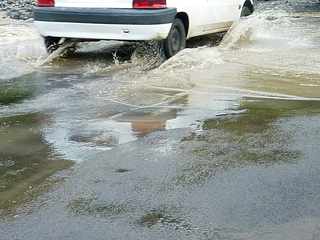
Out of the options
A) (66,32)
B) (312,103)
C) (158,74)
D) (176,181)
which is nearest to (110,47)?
(66,32)

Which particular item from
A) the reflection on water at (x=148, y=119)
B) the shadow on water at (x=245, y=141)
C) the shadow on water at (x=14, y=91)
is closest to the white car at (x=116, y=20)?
the shadow on water at (x=14, y=91)

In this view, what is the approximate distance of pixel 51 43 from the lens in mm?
10453

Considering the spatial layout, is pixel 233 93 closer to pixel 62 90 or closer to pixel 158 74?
pixel 158 74

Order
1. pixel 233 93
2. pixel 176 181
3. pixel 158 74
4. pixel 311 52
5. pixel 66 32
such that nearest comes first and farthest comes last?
pixel 176 181, pixel 233 93, pixel 158 74, pixel 66 32, pixel 311 52

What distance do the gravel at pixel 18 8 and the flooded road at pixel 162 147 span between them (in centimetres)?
768

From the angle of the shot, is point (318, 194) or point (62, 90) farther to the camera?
point (62, 90)

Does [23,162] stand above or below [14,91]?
above

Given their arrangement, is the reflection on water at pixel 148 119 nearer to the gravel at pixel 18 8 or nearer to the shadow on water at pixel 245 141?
the shadow on water at pixel 245 141

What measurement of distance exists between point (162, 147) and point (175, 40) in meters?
4.66

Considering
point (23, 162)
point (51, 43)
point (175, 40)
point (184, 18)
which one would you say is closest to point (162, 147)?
point (23, 162)

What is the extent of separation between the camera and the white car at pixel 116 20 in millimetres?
9289

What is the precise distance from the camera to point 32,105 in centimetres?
739

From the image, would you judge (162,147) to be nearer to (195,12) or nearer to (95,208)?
(95,208)

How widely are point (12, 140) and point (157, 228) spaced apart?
7.96ft
